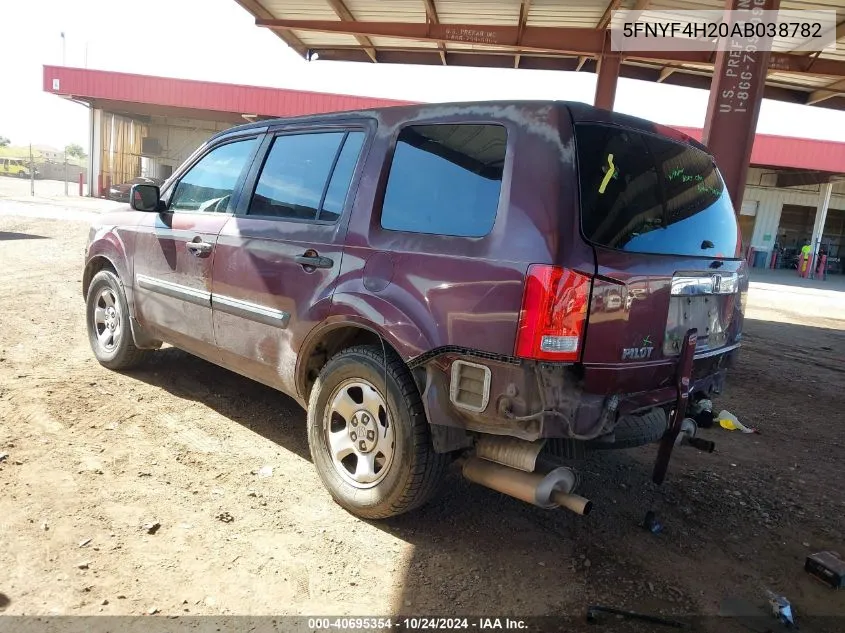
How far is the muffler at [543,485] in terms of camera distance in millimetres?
2566

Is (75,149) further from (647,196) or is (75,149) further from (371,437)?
(647,196)

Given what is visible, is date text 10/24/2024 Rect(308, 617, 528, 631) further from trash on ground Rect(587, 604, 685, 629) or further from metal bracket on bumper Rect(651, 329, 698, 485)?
metal bracket on bumper Rect(651, 329, 698, 485)

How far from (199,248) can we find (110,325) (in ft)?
5.04

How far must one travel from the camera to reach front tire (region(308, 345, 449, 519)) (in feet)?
9.15

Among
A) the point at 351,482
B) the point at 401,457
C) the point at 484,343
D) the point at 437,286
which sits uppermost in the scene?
the point at 437,286

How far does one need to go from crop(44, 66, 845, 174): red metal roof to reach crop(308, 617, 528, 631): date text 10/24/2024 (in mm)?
22913

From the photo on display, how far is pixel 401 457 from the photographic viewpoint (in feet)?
9.20

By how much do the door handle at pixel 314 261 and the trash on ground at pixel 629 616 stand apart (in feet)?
6.47

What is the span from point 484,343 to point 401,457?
730mm

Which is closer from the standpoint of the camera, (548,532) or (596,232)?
(596,232)

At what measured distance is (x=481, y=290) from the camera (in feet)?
8.13

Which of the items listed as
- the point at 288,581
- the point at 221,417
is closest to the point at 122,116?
the point at 221,417

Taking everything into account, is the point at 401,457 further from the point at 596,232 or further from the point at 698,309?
the point at 698,309

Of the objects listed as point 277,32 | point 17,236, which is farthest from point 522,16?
point 17,236
